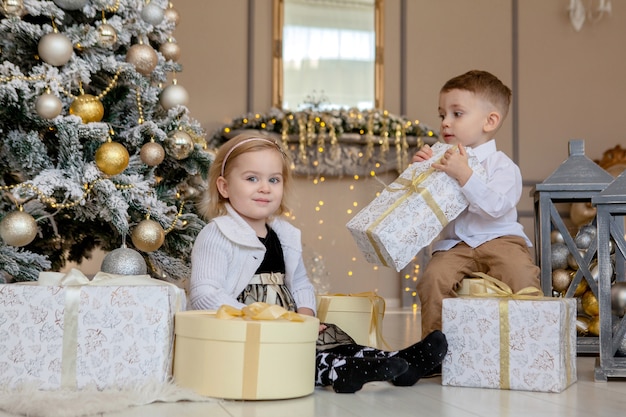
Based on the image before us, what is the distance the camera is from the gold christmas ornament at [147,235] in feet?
8.08

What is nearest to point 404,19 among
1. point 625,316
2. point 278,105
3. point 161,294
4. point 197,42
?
point 278,105

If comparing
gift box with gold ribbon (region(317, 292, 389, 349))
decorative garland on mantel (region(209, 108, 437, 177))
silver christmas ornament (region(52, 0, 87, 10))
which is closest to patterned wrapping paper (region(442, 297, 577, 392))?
gift box with gold ribbon (region(317, 292, 389, 349))

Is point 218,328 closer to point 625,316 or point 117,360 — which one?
point 117,360

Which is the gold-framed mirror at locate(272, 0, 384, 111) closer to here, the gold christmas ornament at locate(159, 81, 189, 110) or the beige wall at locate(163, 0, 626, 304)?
the beige wall at locate(163, 0, 626, 304)

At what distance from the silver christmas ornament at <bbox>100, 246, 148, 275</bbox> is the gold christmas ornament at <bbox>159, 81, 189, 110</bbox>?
587 millimetres

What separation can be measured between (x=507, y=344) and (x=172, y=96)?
1.43 meters

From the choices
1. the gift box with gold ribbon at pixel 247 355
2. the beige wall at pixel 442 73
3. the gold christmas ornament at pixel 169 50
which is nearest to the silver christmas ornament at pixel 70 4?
the gold christmas ornament at pixel 169 50

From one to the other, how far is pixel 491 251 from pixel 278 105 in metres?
3.63

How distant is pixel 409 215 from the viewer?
2.09m

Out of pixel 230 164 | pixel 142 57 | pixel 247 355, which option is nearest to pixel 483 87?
pixel 230 164

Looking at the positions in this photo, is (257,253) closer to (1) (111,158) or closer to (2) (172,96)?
(1) (111,158)

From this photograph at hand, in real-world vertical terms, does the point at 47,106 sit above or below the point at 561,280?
above

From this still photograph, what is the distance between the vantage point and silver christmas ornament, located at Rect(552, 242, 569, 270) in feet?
8.82

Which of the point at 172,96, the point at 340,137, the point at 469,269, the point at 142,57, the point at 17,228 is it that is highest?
the point at 340,137
